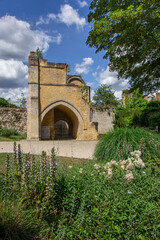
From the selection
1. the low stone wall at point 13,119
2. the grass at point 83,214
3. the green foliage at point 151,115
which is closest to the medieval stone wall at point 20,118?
the low stone wall at point 13,119

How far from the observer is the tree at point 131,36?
554 cm

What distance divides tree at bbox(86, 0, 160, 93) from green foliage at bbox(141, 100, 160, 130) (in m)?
1.50

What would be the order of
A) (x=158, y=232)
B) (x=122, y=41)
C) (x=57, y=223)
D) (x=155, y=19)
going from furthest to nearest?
1. (x=122, y=41)
2. (x=155, y=19)
3. (x=57, y=223)
4. (x=158, y=232)

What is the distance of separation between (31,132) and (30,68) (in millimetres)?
5372

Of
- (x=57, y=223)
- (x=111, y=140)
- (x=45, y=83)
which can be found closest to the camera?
(x=57, y=223)

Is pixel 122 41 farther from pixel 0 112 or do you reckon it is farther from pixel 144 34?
pixel 0 112

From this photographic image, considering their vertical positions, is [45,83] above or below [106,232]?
above

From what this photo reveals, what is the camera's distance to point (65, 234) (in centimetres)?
164

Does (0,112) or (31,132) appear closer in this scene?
(31,132)

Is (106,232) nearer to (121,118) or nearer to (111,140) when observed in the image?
(111,140)

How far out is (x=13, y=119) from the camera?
1878 centimetres

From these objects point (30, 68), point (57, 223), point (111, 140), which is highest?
point (30, 68)

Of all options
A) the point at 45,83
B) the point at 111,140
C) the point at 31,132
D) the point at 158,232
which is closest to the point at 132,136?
the point at 111,140

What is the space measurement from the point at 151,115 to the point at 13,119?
14765 millimetres
